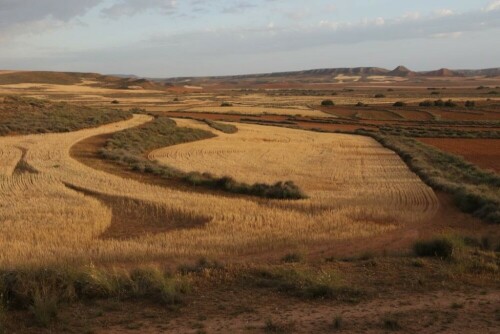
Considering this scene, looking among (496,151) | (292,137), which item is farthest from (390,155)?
(292,137)

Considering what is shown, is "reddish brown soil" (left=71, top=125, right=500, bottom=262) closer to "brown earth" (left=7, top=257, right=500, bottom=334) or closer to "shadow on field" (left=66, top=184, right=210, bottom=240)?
"shadow on field" (left=66, top=184, right=210, bottom=240)

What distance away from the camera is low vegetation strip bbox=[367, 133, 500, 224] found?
1759 centimetres

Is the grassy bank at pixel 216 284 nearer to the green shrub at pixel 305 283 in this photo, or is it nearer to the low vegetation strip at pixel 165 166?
the green shrub at pixel 305 283

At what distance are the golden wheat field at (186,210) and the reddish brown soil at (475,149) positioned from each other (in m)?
6.37

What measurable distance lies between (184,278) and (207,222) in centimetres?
611

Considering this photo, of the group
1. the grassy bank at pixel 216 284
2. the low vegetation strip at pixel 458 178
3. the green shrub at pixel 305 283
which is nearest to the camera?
the grassy bank at pixel 216 284

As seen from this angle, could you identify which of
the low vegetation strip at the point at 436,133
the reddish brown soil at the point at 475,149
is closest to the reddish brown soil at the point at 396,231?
the reddish brown soil at the point at 475,149

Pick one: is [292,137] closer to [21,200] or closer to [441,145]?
[441,145]

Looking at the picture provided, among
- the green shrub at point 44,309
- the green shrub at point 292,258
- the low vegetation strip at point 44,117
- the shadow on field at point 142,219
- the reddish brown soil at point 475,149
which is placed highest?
the low vegetation strip at point 44,117

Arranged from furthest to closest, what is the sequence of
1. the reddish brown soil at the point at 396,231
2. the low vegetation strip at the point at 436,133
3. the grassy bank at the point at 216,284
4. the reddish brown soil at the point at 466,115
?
the reddish brown soil at the point at 466,115 → the low vegetation strip at the point at 436,133 → the reddish brown soil at the point at 396,231 → the grassy bank at the point at 216,284

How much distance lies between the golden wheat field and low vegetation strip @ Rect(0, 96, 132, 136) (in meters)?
9.72

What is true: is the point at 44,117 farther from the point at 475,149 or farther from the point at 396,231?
the point at 396,231

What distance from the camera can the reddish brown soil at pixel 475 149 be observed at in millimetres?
33094

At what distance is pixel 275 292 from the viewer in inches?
347
